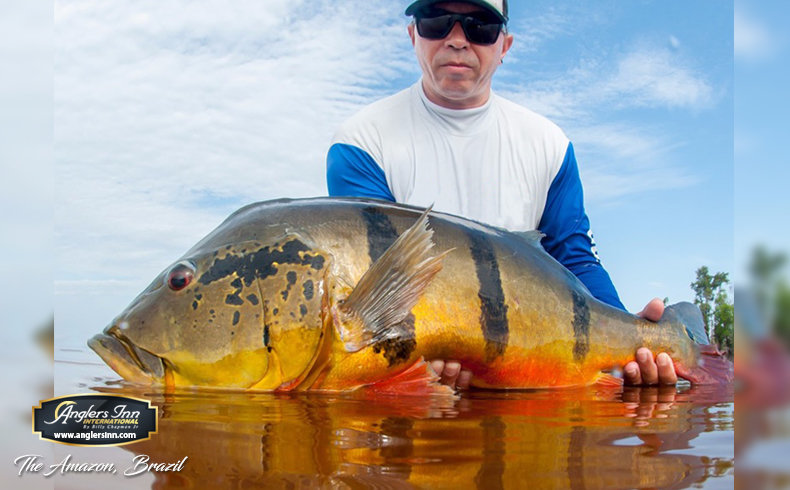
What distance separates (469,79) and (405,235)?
2.76 metres

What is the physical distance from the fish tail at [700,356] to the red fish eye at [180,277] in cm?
233

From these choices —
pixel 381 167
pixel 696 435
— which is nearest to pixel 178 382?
pixel 696 435

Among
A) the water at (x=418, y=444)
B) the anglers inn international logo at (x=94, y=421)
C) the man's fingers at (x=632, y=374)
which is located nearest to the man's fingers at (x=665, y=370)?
the man's fingers at (x=632, y=374)

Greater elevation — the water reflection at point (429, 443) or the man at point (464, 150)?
the man at point (464, 150)

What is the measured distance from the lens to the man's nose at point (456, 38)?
4.86m

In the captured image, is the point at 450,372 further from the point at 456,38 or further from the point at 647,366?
the point at 456,38

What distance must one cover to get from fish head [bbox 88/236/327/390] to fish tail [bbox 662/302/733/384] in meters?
1.87

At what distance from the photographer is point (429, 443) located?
173cm

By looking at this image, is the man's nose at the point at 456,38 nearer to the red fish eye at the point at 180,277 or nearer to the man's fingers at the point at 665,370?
the man's fingers at the point at 665,370

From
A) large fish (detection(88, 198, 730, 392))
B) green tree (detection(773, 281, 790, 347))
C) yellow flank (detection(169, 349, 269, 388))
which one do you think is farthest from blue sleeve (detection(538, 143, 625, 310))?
green tree (detection(773, 281, 790, 347))

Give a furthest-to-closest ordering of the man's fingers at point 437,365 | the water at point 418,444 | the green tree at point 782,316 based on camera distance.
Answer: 1. the man's fingers at point 437,365
2. the water at point 418,444
3. the green tree at point 782,316

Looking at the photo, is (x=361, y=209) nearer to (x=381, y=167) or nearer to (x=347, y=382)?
(x=347, y=382)

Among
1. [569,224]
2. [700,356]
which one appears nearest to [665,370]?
[700,356]

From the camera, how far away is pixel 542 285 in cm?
307
